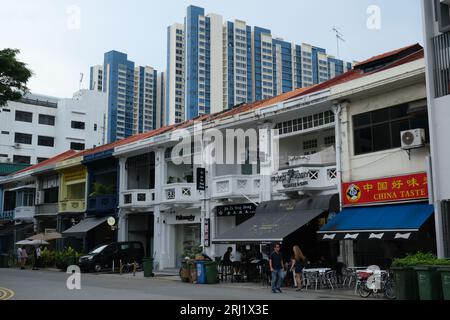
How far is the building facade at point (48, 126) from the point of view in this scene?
63406mm

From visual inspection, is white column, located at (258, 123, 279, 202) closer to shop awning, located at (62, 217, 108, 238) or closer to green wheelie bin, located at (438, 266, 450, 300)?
green wheelie bin, located at (438, 266, 450, 300)

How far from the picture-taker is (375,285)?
16750 mm

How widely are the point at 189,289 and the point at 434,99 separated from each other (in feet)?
33.9

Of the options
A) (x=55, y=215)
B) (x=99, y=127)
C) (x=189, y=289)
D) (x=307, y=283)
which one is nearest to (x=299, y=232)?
(x=307, y=283)

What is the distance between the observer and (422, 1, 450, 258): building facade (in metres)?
17.2

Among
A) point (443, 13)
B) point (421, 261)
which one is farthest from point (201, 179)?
point (421, 261)

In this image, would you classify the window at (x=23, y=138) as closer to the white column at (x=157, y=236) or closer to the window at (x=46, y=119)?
the window at (x=46, y=119)

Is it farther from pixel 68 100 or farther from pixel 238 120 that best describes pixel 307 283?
pixel 68 100

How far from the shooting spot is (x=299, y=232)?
2242 cm

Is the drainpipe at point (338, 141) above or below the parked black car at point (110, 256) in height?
above

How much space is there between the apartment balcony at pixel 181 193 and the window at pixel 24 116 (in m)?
39.5

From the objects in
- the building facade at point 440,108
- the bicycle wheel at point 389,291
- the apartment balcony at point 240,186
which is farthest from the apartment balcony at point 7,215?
the building facade at point 440,108

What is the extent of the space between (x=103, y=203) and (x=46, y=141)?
3418 cm

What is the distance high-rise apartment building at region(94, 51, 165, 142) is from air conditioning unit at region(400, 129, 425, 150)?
6932cm
